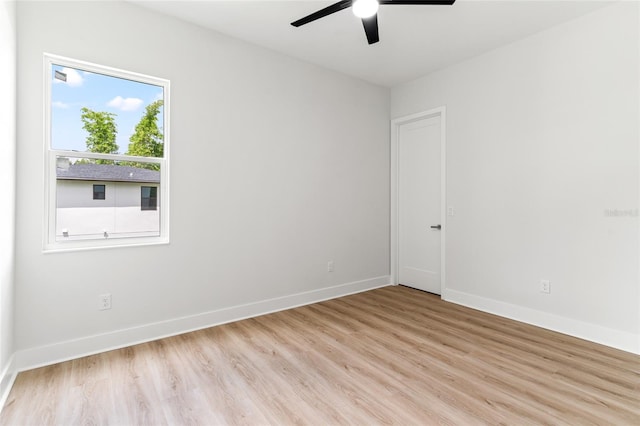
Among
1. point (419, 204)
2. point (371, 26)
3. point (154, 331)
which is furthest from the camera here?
point (419, 204)

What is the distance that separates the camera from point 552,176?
10.3 feet

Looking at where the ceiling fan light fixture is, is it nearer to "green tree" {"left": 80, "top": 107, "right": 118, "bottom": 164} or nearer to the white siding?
"green tree" {"left": 80, "top": 107, "right": 118, "bottom": 164}

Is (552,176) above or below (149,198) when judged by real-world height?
above

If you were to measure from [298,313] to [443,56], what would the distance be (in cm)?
331

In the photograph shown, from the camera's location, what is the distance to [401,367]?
240 cm

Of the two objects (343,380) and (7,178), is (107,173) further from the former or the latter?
(343,380)

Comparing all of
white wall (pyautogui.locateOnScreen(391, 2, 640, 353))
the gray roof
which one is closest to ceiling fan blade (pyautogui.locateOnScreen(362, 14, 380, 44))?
white wall (pyautogui.locateOnScreen(391, 2, 640, 353))

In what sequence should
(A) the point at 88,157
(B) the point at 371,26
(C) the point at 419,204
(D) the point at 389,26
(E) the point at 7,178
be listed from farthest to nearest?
(C) the point at 419,204, (D) the point at 389,26, (A) the point at 88,157, (B) the point at 371,26, (E) the point at 7,178

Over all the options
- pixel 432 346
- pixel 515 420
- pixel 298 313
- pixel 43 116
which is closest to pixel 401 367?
pixel 432 346

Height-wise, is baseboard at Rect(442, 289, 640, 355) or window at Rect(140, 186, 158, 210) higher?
window at Rect(140, 186, 158, 210)

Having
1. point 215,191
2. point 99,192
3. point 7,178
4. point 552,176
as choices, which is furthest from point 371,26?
point 7,178

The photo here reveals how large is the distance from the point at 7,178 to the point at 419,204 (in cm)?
414

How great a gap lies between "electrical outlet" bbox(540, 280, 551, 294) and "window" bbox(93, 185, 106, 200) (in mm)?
4099

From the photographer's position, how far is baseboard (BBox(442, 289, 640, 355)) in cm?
271
